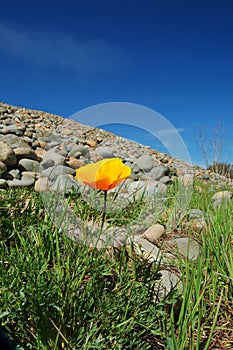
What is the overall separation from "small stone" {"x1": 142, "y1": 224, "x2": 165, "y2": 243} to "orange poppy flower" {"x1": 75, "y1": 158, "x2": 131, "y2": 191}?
825mm

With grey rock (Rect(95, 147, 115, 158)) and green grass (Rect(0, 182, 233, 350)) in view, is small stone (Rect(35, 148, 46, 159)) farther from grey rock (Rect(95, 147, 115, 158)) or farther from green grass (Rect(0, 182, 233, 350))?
green grass (Rect(0, 182, 233, 350))

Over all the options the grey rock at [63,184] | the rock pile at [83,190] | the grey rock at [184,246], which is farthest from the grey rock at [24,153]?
the grey rock at [184,246]

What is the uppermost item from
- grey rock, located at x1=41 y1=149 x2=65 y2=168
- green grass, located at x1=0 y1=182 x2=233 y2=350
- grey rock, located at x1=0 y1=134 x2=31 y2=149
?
grey rock, located at x1=0 y1=134 x2=31 y2=149

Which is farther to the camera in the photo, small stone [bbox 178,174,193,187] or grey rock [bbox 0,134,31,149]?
grey rock [bbox 0,134,31,149]

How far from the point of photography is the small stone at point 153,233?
2.23 meters

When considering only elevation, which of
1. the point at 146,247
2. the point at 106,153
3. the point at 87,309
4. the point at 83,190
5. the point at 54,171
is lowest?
the point at 87,309

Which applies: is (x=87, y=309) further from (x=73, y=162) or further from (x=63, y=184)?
(x=73, y=162)

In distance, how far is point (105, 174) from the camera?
148 centimetres

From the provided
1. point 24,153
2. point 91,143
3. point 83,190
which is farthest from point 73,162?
point 91,143

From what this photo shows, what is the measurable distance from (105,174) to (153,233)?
0.93m

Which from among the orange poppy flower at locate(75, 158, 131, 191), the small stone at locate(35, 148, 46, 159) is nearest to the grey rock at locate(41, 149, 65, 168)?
the orange poppy flower at locate(75, 158, 131, 191)

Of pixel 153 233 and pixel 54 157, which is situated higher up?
pixel 54 157

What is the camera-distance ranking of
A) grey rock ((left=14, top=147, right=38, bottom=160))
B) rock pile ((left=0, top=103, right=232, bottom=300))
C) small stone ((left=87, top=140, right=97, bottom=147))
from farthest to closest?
small stone ((left=87, top=140, right=97, bottom=147)), grey rock ((left=14, top=147, right=38, bottom=160)), rock pile ((left=0, top=103, right=232, bottom=300))

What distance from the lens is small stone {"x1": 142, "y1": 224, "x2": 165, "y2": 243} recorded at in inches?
87.8
